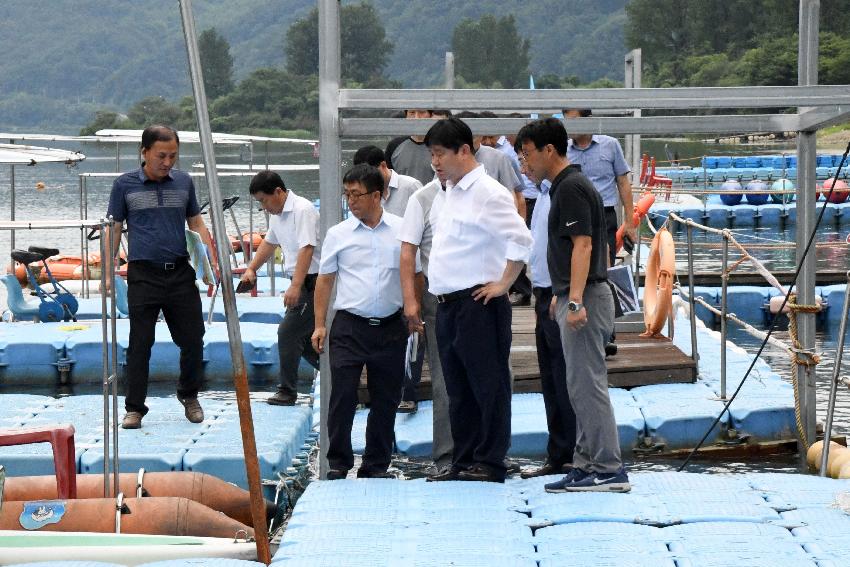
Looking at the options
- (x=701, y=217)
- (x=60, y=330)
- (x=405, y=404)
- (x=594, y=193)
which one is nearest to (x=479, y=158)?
(x=405, y=404)

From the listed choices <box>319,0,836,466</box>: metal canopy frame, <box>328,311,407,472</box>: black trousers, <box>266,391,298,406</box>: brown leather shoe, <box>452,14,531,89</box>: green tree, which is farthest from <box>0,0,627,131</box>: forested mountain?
<box>328,311,407,472</box>: black trousers

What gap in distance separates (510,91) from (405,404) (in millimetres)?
3121

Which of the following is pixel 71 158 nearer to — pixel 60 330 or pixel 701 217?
pixel 60 330

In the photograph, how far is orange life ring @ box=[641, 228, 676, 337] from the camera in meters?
9.99

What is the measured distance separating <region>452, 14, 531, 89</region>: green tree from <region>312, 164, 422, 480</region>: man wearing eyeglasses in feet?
65.1

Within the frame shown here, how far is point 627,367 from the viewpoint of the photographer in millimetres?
Answer: 9234

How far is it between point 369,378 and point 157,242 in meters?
1.81

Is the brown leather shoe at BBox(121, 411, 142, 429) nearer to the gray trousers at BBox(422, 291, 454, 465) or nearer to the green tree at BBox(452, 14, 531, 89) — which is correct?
the gray trousers at BBox(422, 291, 454, 465)

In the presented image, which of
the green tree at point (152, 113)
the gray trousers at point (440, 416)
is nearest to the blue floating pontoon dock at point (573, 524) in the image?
the gray trousers at point (440, 416)

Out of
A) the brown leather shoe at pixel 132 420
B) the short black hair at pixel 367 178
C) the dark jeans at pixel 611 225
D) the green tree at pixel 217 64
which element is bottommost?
the brown leather shoe at pixel 132 420

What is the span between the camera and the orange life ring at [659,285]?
32.8ft

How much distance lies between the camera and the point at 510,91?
6.21 m

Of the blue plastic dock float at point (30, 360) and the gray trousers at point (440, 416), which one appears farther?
the blue plastic dock float at point (30, 360)

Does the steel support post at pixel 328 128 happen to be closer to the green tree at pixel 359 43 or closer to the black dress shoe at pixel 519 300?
the black dress shoe at pixel 519 300
